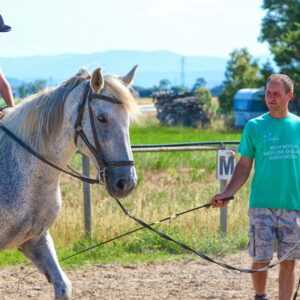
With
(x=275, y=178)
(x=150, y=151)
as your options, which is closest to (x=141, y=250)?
(x=150, y=151)

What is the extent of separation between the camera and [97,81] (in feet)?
17.7

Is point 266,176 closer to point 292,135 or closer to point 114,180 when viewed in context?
point 292,135

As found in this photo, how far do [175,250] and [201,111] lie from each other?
3942 cm

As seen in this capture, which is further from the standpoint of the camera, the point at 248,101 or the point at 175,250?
the point at 248,101

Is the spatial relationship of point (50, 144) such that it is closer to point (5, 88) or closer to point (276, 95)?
point (5, 88)

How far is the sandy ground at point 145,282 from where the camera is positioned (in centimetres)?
756

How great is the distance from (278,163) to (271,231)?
0.49m

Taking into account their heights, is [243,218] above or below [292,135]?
below

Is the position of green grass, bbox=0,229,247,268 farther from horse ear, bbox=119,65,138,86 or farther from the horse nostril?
the horse nostril

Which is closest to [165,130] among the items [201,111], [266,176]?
[201,111]

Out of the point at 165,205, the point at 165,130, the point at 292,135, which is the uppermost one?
the point at 292,135

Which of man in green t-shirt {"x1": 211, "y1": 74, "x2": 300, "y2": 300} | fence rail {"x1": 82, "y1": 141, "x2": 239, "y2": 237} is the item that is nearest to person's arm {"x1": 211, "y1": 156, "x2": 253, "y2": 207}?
man in green t-shirt {"x1": 211, "y1": 74, "x2": 300, "y2": 300}

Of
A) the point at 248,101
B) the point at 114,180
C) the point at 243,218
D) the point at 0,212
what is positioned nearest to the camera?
the point at 114,180

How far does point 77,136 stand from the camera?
5555mm
